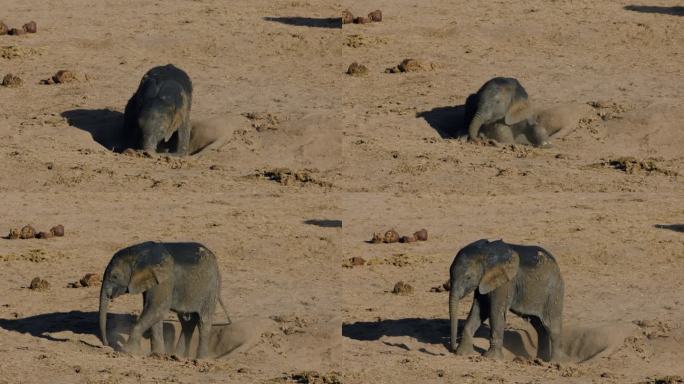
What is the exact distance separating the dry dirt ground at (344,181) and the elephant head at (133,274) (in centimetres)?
62

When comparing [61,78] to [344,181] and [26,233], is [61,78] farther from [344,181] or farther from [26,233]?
[344,181]

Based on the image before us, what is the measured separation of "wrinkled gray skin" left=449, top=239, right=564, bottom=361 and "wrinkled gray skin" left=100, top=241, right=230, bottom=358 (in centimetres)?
279

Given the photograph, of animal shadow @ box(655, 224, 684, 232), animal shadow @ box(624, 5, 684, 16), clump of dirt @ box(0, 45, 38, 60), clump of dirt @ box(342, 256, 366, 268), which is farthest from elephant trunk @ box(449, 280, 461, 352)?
animal shadow @ box(624, 5, 684, 16)

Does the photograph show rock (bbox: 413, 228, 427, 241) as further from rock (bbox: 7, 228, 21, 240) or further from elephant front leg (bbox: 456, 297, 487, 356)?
rock (bbox: 7, 228, 21, 240)

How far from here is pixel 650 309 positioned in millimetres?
24938

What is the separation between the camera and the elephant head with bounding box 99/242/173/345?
22.7 meters

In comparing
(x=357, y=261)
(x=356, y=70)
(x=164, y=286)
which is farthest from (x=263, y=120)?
(x=164, y=286)

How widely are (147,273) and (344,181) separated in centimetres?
645

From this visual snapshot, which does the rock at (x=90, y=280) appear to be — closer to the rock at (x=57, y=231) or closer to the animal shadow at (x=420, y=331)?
the rock at (x=57, y=231)

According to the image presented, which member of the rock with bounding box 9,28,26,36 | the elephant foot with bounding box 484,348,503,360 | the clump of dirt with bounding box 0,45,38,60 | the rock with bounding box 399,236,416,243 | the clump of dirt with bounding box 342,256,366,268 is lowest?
the clump of dirt with bounding box 342,256,366,268

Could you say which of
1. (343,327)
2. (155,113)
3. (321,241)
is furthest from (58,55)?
(343,327)

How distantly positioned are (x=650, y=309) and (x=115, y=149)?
8.41 meters

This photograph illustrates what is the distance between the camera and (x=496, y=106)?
96.9ft

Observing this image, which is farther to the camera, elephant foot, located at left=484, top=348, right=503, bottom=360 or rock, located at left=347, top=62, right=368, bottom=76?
rock, located at left=347, top=62, right=368, bottom=76
